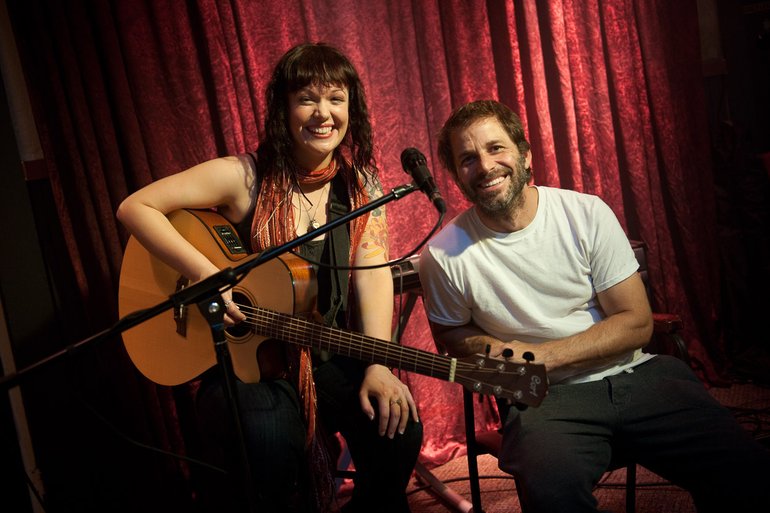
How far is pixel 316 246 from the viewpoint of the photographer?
6.81 ft

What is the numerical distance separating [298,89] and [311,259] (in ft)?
1.86

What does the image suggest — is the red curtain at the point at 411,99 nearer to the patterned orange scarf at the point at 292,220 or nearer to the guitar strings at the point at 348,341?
the patterned orange scarf at the point at 292,220

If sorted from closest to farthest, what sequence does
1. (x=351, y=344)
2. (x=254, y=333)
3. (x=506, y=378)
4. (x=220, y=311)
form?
(x=220, y=311), (x=506, y=378), (x=351, y=344), (x=254, y=333)

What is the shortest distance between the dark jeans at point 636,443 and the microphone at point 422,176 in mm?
752

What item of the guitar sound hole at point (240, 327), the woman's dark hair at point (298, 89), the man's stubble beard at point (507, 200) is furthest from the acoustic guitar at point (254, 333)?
the man's stubble beard at point (507, 200)

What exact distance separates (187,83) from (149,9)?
12.9 inches

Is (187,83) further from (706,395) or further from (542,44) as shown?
(706,395)

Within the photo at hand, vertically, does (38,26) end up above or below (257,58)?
above

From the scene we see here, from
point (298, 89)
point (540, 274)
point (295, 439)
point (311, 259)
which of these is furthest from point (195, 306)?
point (540, 274)

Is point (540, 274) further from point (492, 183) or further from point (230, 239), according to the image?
point (230, 239)

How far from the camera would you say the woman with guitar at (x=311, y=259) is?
6.05 feet

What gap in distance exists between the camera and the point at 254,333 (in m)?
1.88

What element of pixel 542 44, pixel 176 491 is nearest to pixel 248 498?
pixel 176 491

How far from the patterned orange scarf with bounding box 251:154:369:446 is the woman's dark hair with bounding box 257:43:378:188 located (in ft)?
0.14
